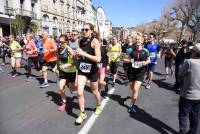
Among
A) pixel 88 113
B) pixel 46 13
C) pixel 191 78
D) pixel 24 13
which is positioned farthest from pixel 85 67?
pixel 46 13

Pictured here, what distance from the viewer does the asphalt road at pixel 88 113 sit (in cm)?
579

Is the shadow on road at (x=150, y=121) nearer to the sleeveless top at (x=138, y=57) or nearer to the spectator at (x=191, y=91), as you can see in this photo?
the spectator at (x=191, y=91)

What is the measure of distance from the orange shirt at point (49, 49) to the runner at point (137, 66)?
332cm

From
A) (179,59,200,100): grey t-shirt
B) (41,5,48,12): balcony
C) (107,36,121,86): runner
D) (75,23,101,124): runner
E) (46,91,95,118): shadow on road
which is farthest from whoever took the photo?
(41,5,48,12): balcony

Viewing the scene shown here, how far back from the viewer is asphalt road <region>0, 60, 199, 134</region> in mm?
5793

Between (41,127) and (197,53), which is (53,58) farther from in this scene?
(197,53)

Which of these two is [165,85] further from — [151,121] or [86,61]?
[86,61]

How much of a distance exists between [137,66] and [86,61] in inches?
60.9

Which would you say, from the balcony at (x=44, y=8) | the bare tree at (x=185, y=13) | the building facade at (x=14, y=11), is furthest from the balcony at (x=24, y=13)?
the bare tree at (x=185, y=13)

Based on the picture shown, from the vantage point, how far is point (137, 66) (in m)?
7.09

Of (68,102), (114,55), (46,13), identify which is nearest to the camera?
(68,102)

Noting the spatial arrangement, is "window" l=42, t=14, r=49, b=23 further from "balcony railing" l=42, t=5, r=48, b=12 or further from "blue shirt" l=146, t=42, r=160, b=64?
"blue shirt" l=146, t=42, r=160, b=64

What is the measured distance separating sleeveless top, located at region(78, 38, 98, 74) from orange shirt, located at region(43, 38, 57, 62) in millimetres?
3846

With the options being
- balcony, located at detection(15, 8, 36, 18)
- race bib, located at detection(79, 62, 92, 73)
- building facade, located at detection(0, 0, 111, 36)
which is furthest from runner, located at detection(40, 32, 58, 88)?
balcony, located at detection(15, 8, 36, 18)
